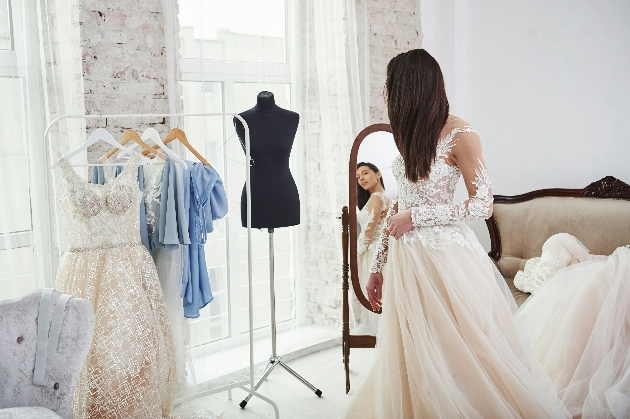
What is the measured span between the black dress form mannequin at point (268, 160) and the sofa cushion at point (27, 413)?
4.61 feet

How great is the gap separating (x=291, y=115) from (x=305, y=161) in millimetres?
846

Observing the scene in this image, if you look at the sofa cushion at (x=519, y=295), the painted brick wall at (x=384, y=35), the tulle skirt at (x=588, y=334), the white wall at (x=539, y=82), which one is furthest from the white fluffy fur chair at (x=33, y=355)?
the white wall at (x=539, y=82)

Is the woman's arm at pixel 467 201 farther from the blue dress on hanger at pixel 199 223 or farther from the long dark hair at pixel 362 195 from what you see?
the long dark hair at pixel 362 195

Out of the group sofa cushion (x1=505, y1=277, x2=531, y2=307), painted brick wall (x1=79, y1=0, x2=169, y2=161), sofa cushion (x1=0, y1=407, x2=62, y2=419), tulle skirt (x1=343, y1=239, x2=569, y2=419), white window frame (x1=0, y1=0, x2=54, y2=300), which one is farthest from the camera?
sofa cushion (x1=505, y1=277, x2=531, y2=307)

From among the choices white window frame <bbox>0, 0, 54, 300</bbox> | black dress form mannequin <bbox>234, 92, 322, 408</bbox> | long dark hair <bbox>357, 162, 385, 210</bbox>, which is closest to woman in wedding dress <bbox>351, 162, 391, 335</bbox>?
long dark hair <bbox>357, 162, 385, 210</bbox>

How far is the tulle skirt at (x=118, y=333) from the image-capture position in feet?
8.03

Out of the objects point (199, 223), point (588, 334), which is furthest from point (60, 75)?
point (588, 334)

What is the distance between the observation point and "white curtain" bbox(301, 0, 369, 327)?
383cm

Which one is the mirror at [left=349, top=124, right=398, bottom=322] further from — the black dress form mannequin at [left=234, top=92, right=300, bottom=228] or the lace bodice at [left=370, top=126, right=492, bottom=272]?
the lace bodice at [left=370, top=126, right=492, bottom=272]

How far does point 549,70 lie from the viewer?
4.00 metres

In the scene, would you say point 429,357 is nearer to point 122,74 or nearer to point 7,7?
point 122,74

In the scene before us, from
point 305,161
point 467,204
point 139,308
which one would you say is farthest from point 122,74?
point 467,204

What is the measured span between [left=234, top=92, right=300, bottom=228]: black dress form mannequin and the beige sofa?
1481 millimetres

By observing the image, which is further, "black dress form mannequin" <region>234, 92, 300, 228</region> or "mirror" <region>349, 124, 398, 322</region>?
"mirror" <region>349, 124, 398, 322</region>
